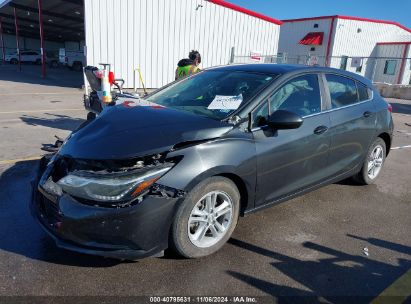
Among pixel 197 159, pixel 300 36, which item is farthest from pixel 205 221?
pixel 300 36

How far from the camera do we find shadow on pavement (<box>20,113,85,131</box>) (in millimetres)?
7917

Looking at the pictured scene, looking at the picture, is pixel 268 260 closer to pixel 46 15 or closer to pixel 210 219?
pixel 210 219

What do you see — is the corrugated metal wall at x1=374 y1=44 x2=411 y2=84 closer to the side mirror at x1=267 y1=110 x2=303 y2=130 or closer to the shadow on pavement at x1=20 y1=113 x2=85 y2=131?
the shadow on pavement at x1=20 y1=113 x2=85 y2=131

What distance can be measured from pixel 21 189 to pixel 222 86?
2.68m

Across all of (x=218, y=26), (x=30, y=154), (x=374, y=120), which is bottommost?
(x=30, y=154)

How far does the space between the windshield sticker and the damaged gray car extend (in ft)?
0.04

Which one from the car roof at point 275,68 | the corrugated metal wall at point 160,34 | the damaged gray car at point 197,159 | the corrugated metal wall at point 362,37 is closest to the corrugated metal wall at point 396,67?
the corrugated metal wall at point 362,37

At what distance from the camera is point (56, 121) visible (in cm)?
849

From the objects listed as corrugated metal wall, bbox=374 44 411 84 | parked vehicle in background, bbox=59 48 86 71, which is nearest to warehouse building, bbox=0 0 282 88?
corrugated metal wall, bbox=374 44 411 84

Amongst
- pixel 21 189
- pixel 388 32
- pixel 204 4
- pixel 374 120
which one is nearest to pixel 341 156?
pixel 374 120

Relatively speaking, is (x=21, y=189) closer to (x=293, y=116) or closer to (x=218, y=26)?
(x=293, y=116)

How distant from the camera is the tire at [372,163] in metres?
4.64

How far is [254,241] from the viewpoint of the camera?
3.29m

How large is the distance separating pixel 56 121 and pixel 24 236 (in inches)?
232
